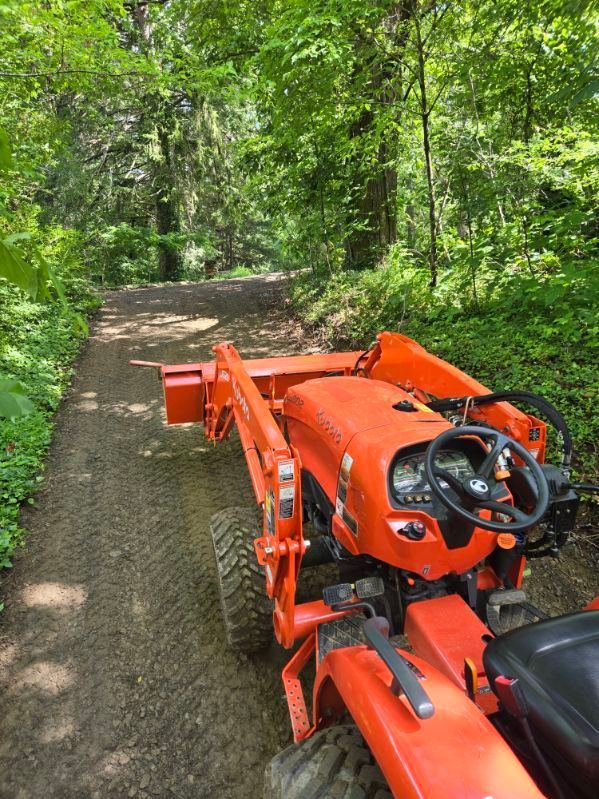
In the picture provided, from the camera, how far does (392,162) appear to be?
22.6 feet

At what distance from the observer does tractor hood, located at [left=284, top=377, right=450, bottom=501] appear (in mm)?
2291

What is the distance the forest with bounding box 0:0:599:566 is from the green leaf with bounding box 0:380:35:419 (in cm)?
199

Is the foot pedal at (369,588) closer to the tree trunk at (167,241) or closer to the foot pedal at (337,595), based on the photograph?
the foot pedal at (337,595)

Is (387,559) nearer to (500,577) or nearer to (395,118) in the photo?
(500,577)

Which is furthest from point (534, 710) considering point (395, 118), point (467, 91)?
point (395, 118)

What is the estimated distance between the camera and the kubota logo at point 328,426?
2.53 metres

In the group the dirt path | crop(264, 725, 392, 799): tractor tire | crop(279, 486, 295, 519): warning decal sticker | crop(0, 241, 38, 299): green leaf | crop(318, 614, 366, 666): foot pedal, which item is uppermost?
crop(0, 241, 38, 299): green leaf

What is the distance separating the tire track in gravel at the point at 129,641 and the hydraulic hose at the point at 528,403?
6.04 feet

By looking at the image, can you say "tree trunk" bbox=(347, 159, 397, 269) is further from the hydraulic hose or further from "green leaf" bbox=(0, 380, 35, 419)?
"green leaf" bbox=(0, 380, 35, 419)

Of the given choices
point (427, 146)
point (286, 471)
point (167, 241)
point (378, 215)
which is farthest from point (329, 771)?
point (167, 241)

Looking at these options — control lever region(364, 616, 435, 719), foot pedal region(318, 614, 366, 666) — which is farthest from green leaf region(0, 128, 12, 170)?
foot pedal region(318, 614, 366, 666)

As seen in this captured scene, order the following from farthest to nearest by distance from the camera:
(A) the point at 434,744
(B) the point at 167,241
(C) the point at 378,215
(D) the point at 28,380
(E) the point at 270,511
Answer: (B) the point at 167,241, (C) the point at 378,215, (D) the point at 28,380, (E) the point at 270,511, (A) the point at 434,744

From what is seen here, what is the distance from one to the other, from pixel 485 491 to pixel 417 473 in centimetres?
39

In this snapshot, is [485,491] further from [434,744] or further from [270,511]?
[270,511]
